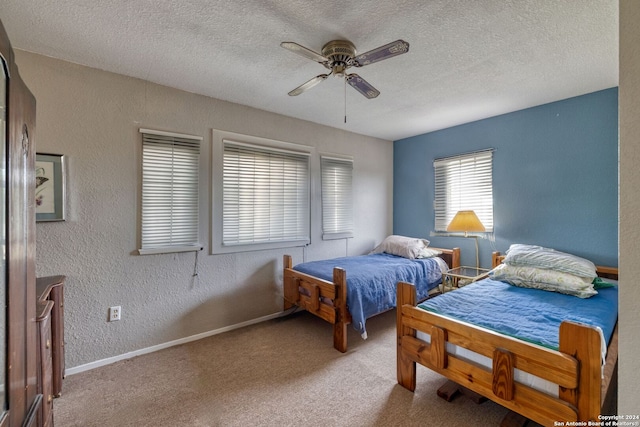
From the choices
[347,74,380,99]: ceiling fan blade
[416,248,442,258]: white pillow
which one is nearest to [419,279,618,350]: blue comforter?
[416,248,442,258]: white pillow

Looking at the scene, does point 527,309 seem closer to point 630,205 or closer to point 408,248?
point 630,205

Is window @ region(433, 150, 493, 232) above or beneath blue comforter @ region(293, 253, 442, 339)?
above

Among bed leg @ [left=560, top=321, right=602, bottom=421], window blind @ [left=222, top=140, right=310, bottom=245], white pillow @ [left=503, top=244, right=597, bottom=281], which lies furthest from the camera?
window blind @ [left=222, top=140, right=310, bottom=245]

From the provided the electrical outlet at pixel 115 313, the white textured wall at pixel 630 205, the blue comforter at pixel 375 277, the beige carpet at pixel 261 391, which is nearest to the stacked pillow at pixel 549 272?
the blue comforter at pixel 375 277

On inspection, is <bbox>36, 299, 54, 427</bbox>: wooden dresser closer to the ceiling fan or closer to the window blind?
the window blind

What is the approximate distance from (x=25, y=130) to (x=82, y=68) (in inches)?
79.0

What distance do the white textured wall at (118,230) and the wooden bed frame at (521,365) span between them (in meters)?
1.21

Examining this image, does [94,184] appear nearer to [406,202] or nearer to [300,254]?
[300,254]

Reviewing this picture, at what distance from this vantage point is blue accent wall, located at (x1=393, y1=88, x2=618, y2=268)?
2.65 meters

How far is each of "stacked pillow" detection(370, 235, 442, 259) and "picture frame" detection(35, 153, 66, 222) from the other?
3.44 m

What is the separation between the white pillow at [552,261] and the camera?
2.26 meters

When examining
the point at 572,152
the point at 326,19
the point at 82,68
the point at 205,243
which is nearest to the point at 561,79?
the point at 572,152

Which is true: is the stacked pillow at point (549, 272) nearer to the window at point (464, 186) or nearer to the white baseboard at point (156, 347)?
the window at point (464, 186)

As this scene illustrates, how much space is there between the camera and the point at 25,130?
0.80 meters
